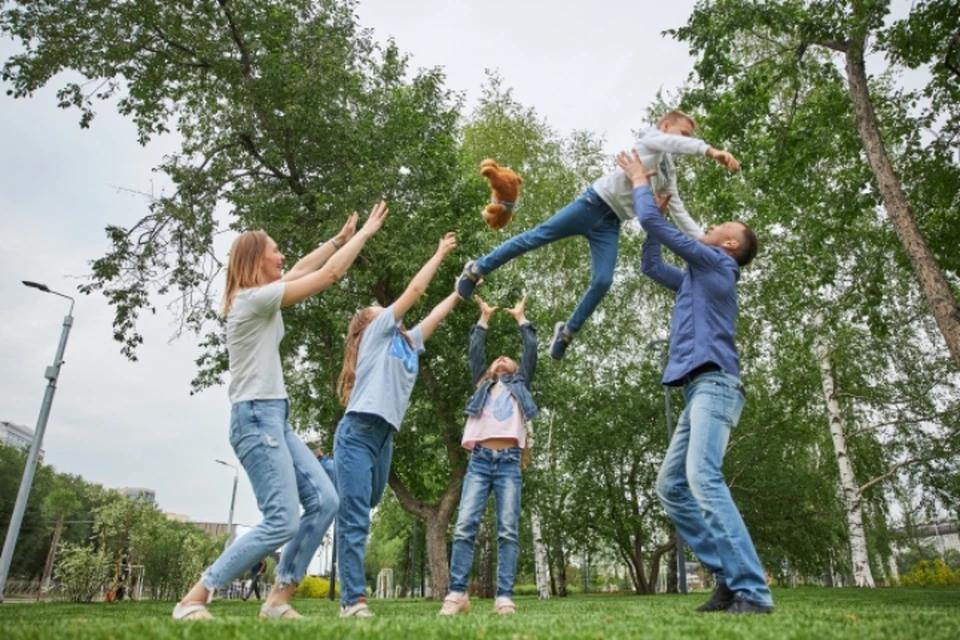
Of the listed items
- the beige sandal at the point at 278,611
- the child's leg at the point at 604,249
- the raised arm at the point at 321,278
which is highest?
the child's leg at the point at 604,249

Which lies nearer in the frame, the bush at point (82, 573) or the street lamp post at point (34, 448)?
the bush at point (82, 573)

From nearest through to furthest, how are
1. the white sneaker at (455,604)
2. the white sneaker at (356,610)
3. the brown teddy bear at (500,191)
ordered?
the white sneaker at (356,610), the white sneaker at (455,604), the brown teddy bear at (500,191)

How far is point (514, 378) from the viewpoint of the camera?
6441 mm

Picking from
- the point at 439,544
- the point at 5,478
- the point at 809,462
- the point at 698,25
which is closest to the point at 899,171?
the point at 698,25

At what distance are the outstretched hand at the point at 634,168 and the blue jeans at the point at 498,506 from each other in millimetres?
2489

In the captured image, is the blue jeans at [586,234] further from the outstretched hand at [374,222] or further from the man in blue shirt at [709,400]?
the outstretched hand at [374,222]

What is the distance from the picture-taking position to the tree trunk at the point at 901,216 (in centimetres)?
997

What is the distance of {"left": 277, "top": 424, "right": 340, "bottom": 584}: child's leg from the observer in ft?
A: 15.2

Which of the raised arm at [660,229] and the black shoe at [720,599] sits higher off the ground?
the raised arm at [660,229]

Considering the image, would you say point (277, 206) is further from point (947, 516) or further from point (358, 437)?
point (947, 516)

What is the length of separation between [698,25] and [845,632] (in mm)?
12054

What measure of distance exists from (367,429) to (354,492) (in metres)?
0.46

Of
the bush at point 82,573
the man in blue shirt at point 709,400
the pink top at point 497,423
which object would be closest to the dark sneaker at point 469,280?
the pink top at point 497,423

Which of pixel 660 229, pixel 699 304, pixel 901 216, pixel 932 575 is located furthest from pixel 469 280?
pixel 932 575
